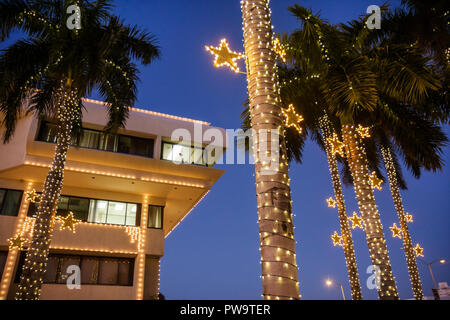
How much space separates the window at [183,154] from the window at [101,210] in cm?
401

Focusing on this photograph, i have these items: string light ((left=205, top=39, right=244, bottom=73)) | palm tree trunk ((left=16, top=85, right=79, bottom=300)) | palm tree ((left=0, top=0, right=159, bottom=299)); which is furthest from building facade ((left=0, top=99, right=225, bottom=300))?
string light ((left=205, top=39, right=244, bottom=73))

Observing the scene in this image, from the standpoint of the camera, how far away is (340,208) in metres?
16.2

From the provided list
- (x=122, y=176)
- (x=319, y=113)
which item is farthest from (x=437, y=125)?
(x=122, y=176)

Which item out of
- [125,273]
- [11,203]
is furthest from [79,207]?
[125,273]

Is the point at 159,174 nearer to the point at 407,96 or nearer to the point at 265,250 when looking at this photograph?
the point at 407,96

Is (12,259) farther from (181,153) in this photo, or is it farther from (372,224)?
(372,224)

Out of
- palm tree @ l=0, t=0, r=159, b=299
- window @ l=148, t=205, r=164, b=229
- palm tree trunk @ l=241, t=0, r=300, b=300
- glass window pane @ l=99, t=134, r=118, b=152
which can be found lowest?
palm tree trunk @ l=241, t=0, r=300, b=300

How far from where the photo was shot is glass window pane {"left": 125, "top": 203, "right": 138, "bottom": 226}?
20241mm

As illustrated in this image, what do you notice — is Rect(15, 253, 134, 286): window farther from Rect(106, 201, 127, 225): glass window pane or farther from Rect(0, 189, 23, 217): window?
Rect(0, 189, 23, 217): window

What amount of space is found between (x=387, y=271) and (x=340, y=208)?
7.36 metres

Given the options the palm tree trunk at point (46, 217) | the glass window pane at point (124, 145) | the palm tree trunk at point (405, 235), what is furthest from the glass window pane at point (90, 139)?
the palm tree trunk at point (405, 235)

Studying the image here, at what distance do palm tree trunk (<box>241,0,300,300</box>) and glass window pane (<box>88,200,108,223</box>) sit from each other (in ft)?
57.5
